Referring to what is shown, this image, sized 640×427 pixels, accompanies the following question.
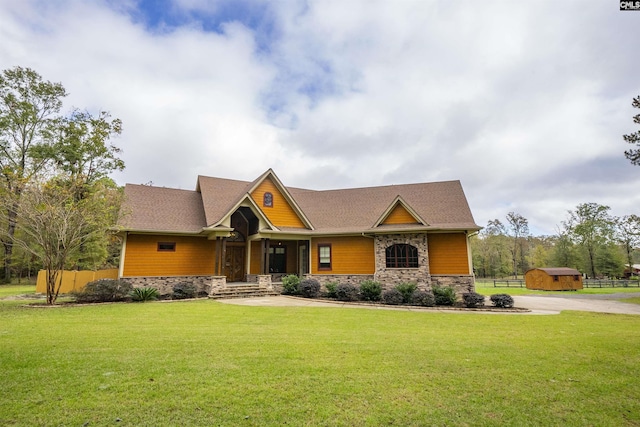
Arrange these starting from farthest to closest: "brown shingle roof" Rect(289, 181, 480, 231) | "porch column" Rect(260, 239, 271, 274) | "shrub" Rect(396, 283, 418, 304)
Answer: "brown shingle roof" Rect(289, 181, 480, 231) < "porch column" Rect(260, 239, 271, 274) < "shrub" Rect(396, 283, 418, 304)

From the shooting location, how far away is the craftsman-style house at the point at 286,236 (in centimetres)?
1611

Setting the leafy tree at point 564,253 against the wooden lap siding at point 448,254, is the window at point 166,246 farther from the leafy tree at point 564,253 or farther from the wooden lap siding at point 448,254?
the leafy tree at point 564,253

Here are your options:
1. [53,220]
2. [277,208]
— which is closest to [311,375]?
[53,220]

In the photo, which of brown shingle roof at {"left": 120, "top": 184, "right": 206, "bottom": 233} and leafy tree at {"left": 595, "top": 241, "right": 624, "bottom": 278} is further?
leafy tree at {"left": 595, "top": 241, "right": 624, "bottom": 278}

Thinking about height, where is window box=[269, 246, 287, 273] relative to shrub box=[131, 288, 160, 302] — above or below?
Answer: above

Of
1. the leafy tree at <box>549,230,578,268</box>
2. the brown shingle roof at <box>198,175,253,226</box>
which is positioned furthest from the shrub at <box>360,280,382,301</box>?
the leafy tree at <box>549,230,578,268</box>

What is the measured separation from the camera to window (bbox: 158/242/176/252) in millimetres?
16516

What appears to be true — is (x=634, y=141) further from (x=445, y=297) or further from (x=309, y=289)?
(x=309, y=289)

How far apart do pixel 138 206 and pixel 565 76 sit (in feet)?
70.0

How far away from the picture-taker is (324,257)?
61.2ft

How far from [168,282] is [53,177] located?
6.87 meters

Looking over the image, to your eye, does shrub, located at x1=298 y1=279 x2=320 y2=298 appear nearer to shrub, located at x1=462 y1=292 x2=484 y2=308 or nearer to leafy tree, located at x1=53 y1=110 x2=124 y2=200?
shrub, located at x1=462 y1=292 x2=484 y2=308

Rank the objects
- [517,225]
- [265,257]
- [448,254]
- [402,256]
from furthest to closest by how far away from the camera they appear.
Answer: [517,225], [265,257], [402,256], [448,254]

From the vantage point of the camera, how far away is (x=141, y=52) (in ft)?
39.6
